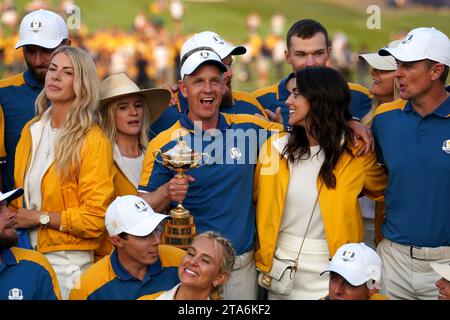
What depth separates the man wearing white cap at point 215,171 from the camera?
5562 mm

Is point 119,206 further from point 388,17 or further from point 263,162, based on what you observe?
point 388,17

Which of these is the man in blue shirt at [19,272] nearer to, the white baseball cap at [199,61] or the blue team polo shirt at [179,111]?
the white baseball cap at [199,61]

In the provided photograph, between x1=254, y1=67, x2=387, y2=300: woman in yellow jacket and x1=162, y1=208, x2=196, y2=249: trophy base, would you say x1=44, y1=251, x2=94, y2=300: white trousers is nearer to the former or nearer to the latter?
x1=162, y1=208, x2=196, y2=249: trophy base

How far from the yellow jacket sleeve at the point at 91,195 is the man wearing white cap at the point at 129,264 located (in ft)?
0.86

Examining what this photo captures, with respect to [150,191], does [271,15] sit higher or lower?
higher

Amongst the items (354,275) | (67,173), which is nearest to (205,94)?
(67,173)

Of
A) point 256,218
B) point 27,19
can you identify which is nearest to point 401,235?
point 256,218

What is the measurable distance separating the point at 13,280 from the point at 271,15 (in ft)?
119

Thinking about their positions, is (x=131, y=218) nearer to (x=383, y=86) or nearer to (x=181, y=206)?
(x=181, y=206)

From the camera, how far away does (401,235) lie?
546 centimetres

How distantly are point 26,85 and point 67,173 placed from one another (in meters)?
1.08

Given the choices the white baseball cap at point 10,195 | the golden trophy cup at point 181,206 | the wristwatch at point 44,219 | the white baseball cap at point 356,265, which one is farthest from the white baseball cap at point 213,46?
the white baseball cap at point 356,265
